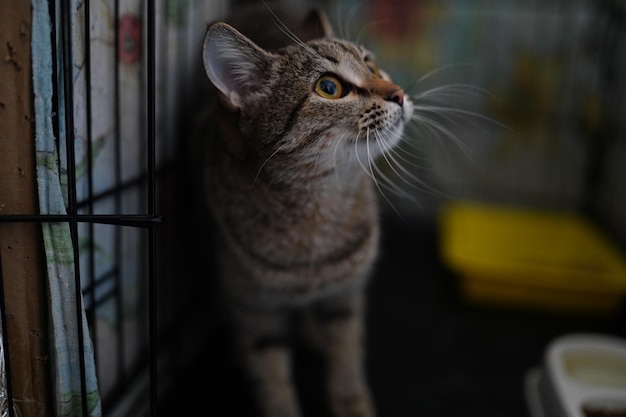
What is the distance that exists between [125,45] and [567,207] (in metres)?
1.69

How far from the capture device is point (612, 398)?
1.13 metres

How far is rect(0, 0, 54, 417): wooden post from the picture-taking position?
75cm

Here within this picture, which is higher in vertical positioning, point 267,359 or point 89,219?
point 89,219

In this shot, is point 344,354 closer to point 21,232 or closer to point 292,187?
point 292,187

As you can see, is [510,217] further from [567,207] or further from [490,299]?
[490,299]

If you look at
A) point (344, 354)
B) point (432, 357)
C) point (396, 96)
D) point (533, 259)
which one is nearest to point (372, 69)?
point (396, 96)

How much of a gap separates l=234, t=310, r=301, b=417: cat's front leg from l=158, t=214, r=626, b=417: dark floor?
0.27ft

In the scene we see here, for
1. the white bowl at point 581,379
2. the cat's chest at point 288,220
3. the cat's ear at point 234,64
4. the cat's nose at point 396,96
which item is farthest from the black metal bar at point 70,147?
the white bowl at point 581,379

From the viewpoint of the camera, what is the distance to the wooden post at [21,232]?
2.45ft

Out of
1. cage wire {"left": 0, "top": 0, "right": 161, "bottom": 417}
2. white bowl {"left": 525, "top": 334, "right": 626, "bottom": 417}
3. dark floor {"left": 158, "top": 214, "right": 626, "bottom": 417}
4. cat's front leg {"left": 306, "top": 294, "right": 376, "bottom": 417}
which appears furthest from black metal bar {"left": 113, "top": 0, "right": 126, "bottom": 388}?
white bowl {"left": 525, "top": 334, "right": 626, "bottom": 417}

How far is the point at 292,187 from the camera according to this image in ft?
3.28

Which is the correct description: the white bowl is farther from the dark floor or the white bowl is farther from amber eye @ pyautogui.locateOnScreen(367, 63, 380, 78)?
amber eye @ pyautogui.locateOnScreen(367, 63, 380, 78)

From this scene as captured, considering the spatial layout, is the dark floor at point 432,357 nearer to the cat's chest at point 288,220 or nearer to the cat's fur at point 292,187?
the cat's fur at point 292,187

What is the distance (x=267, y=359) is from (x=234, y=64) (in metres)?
0.60
